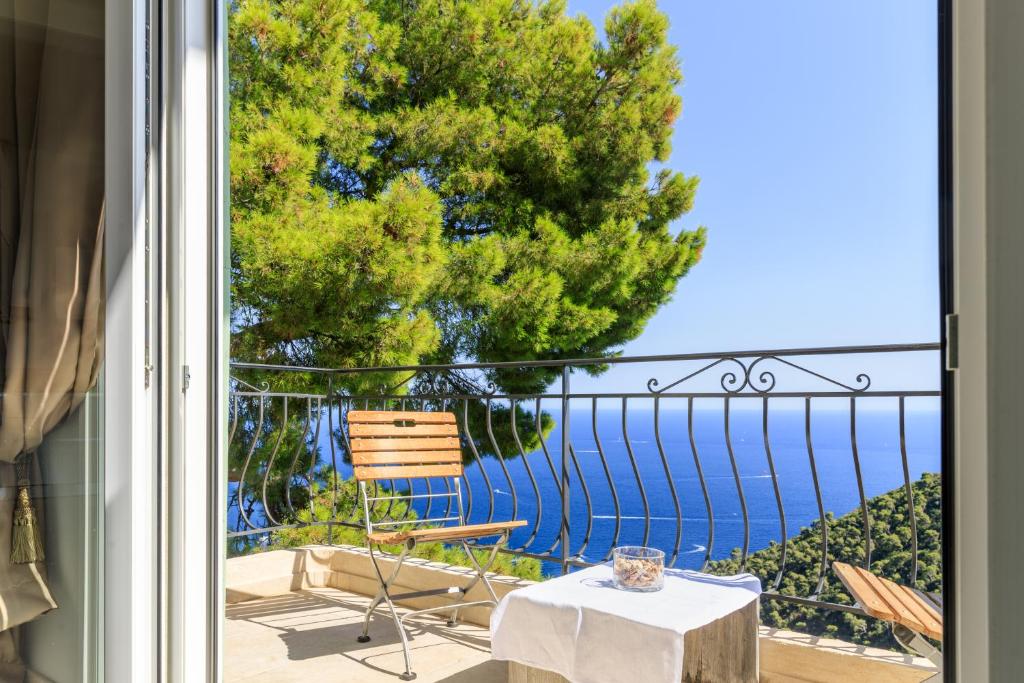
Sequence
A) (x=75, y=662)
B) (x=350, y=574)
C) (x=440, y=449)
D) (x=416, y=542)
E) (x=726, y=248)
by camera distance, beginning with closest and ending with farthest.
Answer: (x=75, y=662) → (x=416, y=542) → (x=440, y=449) → (x=350, y=574) → (x=726, y=248)

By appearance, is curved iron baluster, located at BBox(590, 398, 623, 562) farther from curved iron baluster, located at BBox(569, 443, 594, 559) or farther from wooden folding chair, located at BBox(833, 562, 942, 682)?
wooden folding chair, located at BBox(833, 562, 942, 682)

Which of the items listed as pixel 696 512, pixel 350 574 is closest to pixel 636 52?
pixel 696 512

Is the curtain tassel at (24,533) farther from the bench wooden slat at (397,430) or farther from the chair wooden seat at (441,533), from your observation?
the bench wooden slat at (397,430)

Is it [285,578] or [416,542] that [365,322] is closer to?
[285,578]

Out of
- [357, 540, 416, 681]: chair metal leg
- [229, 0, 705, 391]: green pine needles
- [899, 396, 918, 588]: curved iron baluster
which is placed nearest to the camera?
[899, 396, 918, 588]: curved iron baluster

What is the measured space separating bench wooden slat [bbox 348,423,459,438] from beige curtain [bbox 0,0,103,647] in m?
1.87

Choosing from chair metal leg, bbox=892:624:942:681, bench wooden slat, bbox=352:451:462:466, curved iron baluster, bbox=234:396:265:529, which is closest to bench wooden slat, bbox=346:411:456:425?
bench wooden slat, bbox=352:451:462:466

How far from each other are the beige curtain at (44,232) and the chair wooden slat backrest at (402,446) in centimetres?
182

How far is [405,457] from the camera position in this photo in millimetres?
3492

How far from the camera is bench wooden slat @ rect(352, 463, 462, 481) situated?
10.8 ft

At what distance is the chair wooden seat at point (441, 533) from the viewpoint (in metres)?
2.88

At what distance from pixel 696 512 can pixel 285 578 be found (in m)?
7.06

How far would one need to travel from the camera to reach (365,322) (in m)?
6.86

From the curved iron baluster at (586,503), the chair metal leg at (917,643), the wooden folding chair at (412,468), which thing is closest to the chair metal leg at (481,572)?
the wooden folding chair at (412,468)
